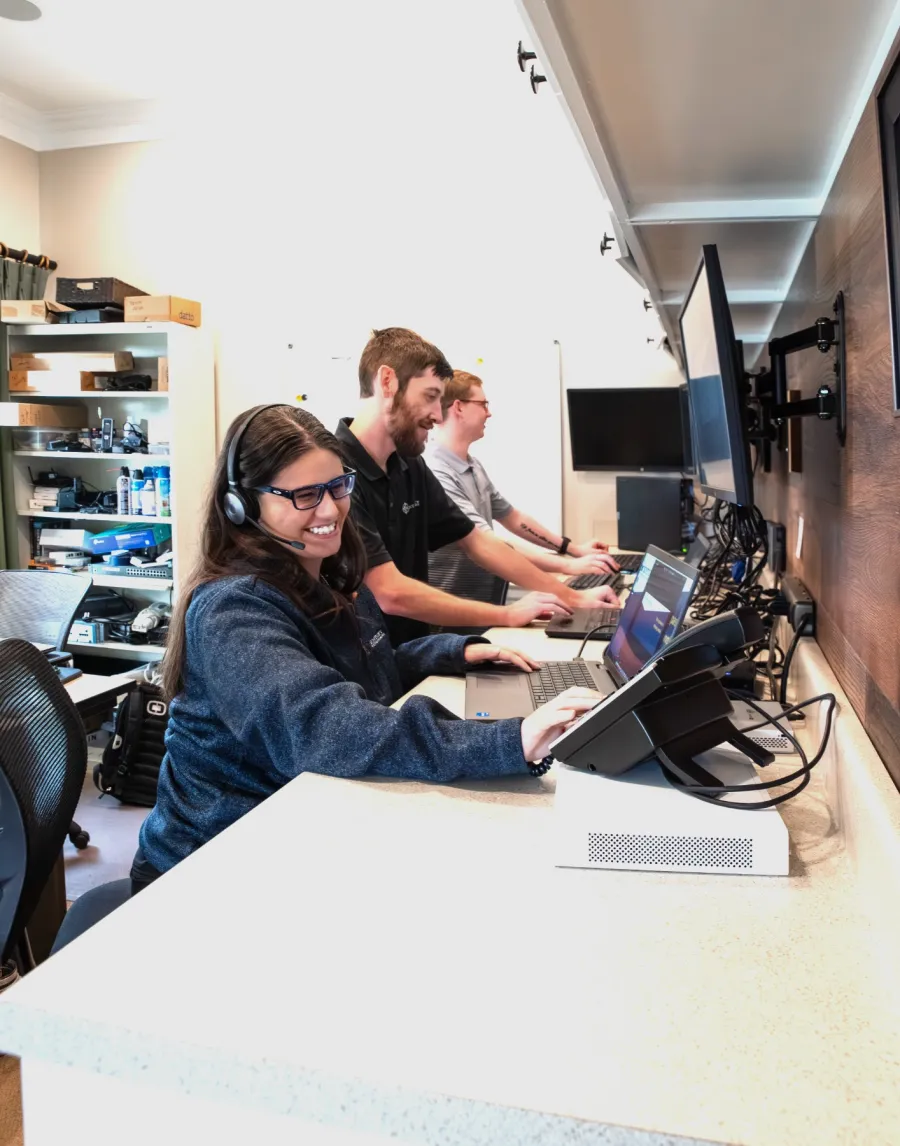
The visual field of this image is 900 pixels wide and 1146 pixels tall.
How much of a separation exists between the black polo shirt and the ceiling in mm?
838

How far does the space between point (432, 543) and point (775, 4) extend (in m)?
1.94

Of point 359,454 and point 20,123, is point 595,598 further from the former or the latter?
point 20,123

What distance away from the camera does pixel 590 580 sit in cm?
320

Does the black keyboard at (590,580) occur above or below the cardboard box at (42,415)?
below

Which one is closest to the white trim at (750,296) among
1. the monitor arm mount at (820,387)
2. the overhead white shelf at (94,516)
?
the monitor arm mount at (820,387)

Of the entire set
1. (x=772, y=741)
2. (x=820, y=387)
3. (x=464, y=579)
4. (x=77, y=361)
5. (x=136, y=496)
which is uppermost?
(x=77, y=361)

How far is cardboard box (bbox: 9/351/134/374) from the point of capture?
184 inches

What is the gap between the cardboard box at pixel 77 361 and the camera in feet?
15.4

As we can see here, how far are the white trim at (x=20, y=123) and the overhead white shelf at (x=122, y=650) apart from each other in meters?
2.78

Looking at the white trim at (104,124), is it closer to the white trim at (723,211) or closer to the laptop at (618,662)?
the white trim at (723,211)

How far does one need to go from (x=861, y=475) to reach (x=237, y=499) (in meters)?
0.94

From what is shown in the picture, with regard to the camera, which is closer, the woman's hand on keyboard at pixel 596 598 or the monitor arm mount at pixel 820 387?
the monitor arm mount at pixel 820 387

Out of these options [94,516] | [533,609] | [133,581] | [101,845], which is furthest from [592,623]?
[94,516]

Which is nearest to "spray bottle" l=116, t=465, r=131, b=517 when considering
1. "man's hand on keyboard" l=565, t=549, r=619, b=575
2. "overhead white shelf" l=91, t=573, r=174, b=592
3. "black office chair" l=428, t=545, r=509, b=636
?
"overhead white shelf" l=91, t=573, r=174, b=592
